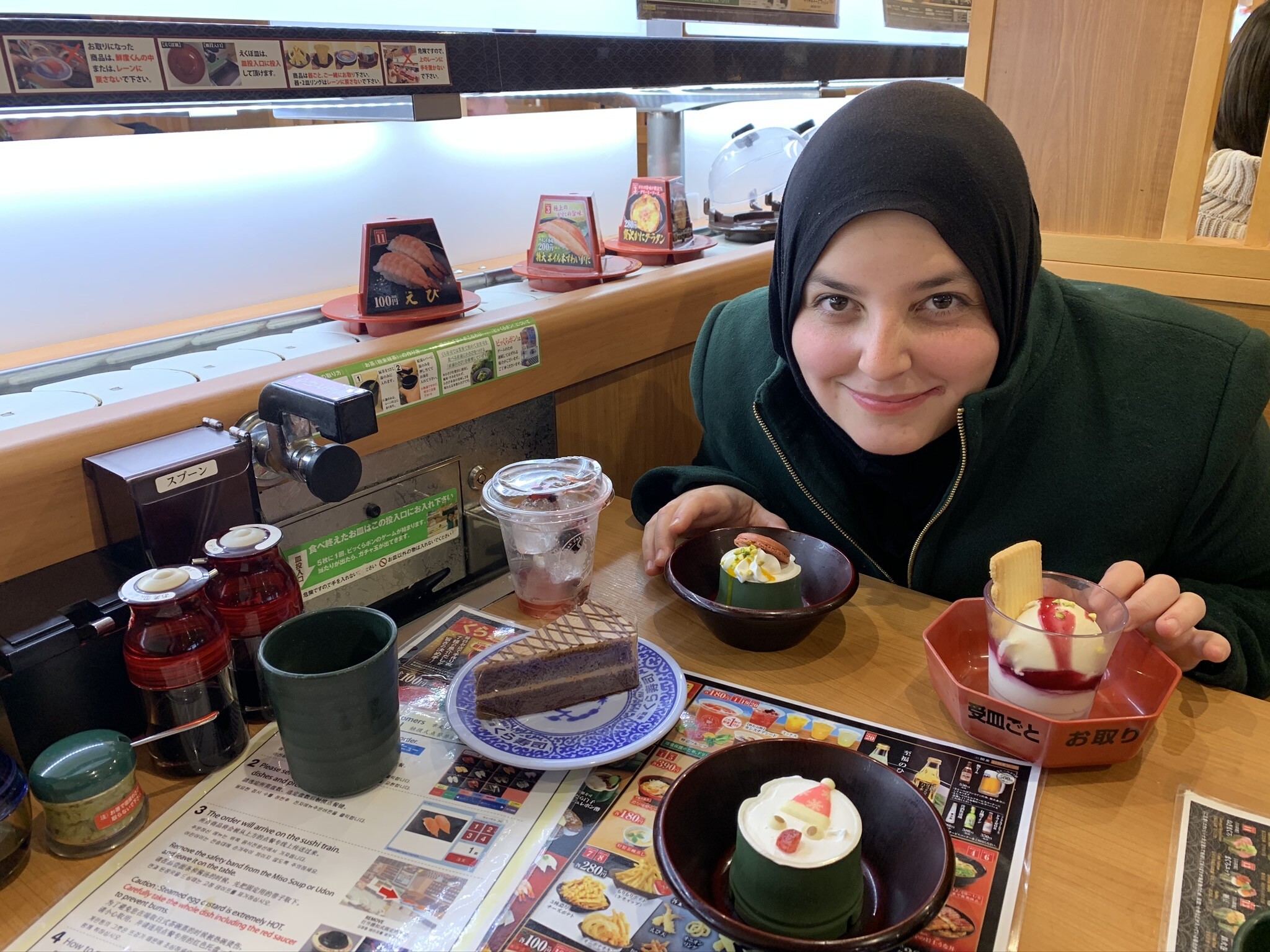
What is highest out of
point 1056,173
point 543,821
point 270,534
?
point 1056,173

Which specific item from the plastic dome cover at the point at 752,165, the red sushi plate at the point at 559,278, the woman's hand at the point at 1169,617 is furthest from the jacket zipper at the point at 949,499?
the plastic dome cover at the point at 752,165

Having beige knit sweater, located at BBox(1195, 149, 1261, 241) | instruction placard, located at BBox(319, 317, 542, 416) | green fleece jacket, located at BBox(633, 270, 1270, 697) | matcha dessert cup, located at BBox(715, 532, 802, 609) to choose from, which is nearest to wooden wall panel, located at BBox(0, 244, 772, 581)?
instruction placard, located at BBox(319, 317, 542, 416)

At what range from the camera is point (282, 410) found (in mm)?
987

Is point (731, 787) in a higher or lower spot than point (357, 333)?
lower

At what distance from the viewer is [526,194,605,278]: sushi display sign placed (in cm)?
160

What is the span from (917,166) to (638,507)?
0.66 metres

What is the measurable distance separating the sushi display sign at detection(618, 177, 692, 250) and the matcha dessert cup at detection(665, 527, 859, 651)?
800mm

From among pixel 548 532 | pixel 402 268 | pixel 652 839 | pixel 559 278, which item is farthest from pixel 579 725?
pixel 559 278

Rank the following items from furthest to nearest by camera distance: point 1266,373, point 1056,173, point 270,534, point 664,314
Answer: point 1056,173
point 664,314
point 1266,373
point 270,534

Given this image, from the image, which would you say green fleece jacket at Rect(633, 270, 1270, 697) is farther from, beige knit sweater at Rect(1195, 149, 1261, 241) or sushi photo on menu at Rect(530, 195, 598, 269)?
beige knit sweater at Rect(1195, 149, 1261, 241)

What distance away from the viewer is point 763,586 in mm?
1074

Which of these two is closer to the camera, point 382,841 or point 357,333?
point 382,841

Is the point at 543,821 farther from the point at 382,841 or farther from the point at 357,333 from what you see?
the point at 357,333

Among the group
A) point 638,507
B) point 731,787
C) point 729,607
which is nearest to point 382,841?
point 731,787
